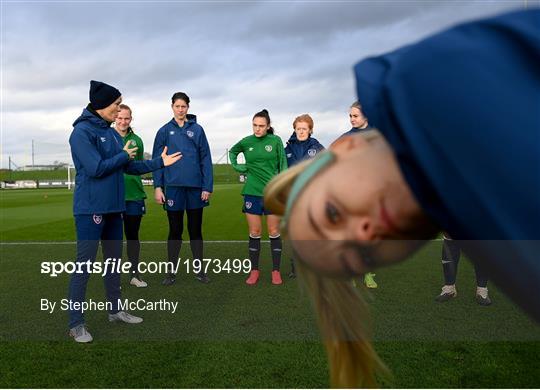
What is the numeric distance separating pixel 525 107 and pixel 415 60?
192 millimetres

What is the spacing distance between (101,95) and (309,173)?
3.84 meters

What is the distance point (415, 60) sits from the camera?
832 mm

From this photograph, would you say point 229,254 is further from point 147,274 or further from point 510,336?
point 510,336

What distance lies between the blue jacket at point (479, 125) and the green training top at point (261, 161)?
576cm

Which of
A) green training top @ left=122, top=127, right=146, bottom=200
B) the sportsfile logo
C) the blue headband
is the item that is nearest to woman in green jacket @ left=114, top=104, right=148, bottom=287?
green training top @ left=122, top=127, right=146, bottom=200

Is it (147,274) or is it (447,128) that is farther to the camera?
(147,274)

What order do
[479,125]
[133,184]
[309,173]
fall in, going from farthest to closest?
[133,184], [309,173], [479,125]

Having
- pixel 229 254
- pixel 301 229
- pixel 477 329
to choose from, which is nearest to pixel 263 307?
pixel 477 329

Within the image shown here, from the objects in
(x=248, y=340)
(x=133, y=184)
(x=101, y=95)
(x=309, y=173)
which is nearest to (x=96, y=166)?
(x=101, y=95)

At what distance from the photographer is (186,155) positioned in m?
6.61

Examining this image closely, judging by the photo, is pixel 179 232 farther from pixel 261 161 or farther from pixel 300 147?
pixel 300 147

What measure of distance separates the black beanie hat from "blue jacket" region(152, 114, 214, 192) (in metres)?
2.18

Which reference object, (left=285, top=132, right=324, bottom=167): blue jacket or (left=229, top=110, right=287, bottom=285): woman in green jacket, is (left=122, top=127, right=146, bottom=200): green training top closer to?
(left=229, top=110, right=287, bottom=285): woman in green jacket

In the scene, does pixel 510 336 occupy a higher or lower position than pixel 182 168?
lower
